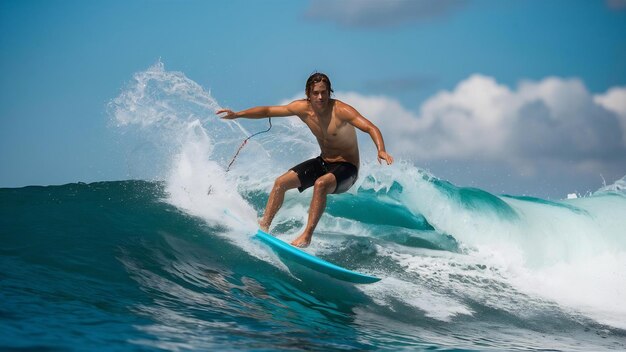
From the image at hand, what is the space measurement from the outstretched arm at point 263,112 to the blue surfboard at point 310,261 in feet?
3.88

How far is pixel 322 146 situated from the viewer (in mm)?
6621

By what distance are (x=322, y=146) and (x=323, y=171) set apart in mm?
253

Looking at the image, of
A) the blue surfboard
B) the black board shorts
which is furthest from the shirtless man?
the blue surfboard

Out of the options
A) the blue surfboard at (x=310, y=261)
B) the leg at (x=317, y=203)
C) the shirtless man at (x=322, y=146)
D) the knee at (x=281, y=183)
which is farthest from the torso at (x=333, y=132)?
the blue surfboard at (x=310, y=261)

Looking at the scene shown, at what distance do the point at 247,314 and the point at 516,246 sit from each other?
589 centimetres

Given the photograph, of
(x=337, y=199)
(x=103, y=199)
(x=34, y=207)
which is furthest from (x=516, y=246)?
(x=34, y=207)

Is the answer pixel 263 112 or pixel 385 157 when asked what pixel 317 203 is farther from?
pixel 263 112

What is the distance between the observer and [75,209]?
739cm

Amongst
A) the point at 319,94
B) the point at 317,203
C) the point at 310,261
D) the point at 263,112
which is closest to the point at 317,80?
the point at 319,94

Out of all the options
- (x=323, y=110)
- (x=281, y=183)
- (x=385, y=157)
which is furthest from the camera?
(x=281, y=183)

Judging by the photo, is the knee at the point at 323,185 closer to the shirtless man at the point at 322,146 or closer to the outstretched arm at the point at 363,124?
the shirtless man at the point at 322,146

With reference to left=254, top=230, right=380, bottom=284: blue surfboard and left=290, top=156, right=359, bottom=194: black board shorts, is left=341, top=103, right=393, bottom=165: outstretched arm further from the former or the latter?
left=254, top=230, right=380, bottom=284: blue surfboard

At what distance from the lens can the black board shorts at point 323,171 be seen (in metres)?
6.45

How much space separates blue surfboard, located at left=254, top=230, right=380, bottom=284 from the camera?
19.7 ft
